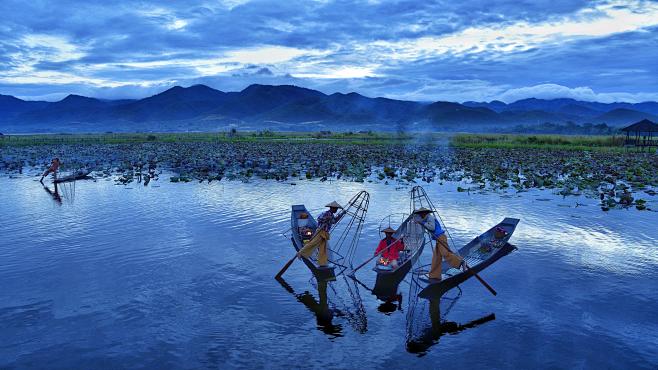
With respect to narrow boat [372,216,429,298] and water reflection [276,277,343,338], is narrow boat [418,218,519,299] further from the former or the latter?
water reflection [276,277,343,338]

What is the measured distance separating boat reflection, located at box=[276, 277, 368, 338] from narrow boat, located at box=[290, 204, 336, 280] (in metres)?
0.37

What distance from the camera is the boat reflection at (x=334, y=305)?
10.5 m

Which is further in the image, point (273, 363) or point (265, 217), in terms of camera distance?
point (265, 217)

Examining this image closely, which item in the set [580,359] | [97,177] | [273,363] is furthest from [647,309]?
[97,177]

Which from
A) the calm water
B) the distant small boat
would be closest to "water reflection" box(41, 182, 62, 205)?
the distant small boat

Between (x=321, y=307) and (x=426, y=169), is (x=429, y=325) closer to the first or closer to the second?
(x=321, y=307)

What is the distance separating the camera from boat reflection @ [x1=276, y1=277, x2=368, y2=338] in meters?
10.5

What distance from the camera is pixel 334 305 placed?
38.2 ft

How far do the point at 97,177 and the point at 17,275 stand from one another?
2098 cm

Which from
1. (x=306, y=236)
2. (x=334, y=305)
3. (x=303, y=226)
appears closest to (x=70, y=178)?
(x=303, y=226)

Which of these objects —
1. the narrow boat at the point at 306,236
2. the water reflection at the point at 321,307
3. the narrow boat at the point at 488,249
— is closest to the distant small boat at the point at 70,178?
the narrow boat at the point at 306,236

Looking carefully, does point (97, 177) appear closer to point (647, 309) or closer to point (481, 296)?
point (481, 296)

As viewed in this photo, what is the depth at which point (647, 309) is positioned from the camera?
11156mm

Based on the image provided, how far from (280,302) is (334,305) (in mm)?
1308
